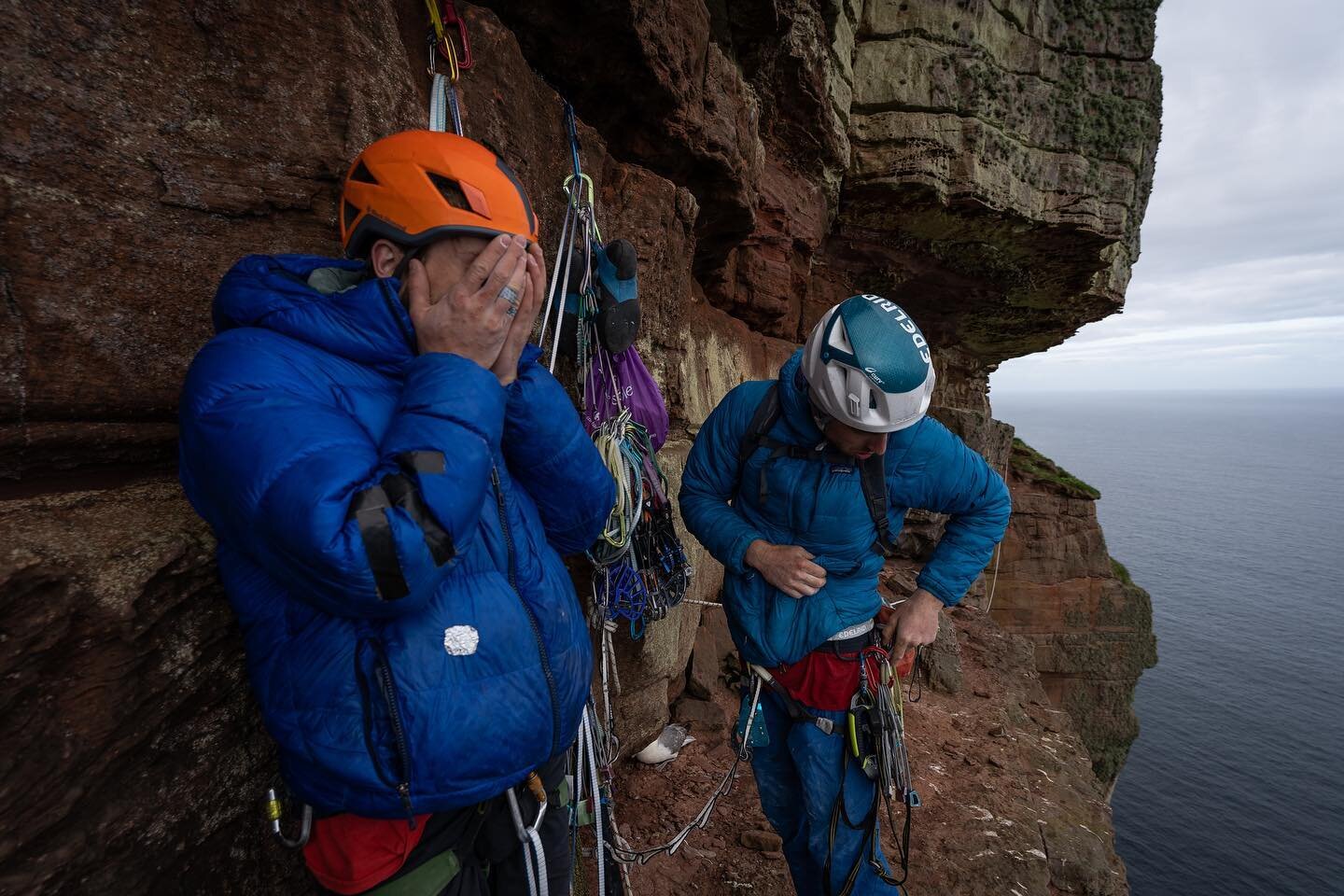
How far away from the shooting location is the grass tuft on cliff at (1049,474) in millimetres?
17156

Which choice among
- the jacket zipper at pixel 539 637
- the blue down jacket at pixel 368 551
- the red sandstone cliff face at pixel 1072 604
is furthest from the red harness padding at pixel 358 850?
the red sandstone cliff face at pixel 1072 604

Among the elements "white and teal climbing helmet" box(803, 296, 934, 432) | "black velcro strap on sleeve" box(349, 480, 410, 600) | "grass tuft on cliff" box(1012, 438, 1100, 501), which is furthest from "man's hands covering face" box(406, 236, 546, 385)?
"grass tuft on cliff" box(1012, 438, 1100, 501)

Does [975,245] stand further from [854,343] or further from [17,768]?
[17,768]

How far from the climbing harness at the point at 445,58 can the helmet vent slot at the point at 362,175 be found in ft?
2.65

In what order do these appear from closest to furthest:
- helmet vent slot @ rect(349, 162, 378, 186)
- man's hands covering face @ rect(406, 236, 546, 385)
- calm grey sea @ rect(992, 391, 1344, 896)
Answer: man's hands covering face @ rect(406, 236, 546, 385) < helmet vent slot @ rect(349, 162, 378, 186) < calm grey sea @ rect(992, 391, 1344, 896)

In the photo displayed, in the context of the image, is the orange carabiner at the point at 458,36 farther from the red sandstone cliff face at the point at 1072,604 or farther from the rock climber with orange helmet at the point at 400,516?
the red sandstone cliff face at the point at 1072,604

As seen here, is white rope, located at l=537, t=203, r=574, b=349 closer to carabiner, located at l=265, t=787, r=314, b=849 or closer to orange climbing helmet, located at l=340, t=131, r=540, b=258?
orange climbing helmet, located at l=340, t=131, r=540, b=258

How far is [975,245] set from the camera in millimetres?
10383

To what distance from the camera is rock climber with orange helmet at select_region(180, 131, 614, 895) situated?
1.18 meters

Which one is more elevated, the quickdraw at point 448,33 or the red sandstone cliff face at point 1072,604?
the quickdraw at point 448,33

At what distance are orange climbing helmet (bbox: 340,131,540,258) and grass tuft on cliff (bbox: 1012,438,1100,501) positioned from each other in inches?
734

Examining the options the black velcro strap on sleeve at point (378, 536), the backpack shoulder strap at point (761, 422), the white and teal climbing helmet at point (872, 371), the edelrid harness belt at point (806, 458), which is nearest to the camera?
the black velcro strap on sleeve at point (378, 536)

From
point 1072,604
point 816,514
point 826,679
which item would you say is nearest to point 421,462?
point 816,514

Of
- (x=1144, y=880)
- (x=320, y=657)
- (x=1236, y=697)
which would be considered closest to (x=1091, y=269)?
(x=320, y=657)
